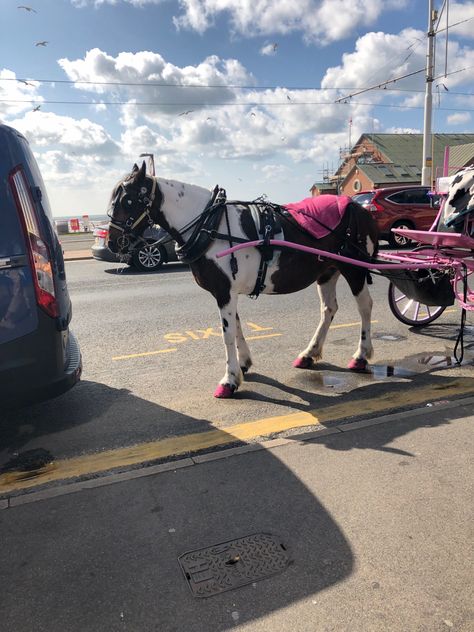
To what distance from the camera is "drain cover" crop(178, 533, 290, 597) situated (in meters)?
2.32

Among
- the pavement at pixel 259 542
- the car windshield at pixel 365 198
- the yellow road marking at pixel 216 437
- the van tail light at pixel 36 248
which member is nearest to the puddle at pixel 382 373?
the yellow road marking at pixel 216 437

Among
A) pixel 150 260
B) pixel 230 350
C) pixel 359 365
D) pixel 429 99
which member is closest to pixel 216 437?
pixel 230 350

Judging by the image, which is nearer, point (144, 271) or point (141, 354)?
point (141, 354)

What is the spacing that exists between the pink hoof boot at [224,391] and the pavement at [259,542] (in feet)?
3.45

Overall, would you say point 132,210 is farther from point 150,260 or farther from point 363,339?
point 150,260

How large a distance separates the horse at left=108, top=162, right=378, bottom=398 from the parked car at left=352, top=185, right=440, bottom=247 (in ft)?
40.5

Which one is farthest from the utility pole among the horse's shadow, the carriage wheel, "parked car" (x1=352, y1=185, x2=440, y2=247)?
the carriage wheel

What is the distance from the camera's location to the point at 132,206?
426 cm

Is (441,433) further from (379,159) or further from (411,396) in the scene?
(379,159)

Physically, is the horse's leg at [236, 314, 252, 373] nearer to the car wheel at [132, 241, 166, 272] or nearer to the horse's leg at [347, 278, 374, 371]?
the horse's leg at [347, 278, 374, 371]

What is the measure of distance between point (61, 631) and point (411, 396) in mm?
3412

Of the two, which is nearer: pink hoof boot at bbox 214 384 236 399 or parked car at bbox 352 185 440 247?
pink hoof boot at bbox 214 384 236 399

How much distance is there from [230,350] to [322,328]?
133 centimetres

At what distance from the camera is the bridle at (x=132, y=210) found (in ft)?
13.9
